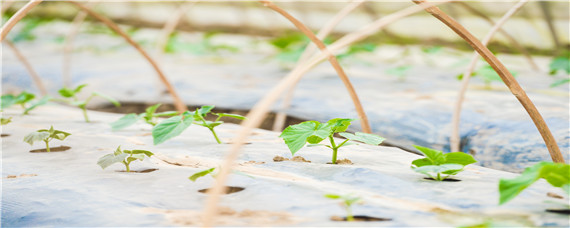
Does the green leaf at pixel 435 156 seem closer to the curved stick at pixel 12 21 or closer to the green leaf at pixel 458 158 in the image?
the green leaf at pixel 458 158

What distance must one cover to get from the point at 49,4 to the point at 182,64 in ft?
8.24

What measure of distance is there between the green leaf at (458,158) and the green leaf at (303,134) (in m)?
0.25

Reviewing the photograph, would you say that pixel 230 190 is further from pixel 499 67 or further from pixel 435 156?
pixel 499 67

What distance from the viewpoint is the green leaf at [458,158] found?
3.16 ft

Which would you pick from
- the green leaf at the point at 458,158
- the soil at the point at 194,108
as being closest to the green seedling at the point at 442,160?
the green leaf at the point at 458,158

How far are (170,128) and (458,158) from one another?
67 centimetres

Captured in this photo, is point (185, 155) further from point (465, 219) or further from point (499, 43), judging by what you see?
point (499, 43)

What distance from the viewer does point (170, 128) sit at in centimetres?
120

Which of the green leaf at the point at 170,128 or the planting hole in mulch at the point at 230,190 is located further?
the green leaf at the point at 170,128

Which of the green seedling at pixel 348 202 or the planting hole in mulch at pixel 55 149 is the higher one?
the planting hole in mulch at pixel 55 149

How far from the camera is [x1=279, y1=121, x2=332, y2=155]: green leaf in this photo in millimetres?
1034

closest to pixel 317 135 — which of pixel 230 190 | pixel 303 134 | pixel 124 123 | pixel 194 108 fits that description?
pixel 303 134

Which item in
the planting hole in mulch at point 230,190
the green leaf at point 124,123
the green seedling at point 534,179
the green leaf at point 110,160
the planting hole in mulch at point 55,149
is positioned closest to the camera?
Answer: the green seedling at point 534,179

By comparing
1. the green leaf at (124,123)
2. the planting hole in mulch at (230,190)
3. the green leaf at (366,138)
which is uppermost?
the green leaf at (124,123)
